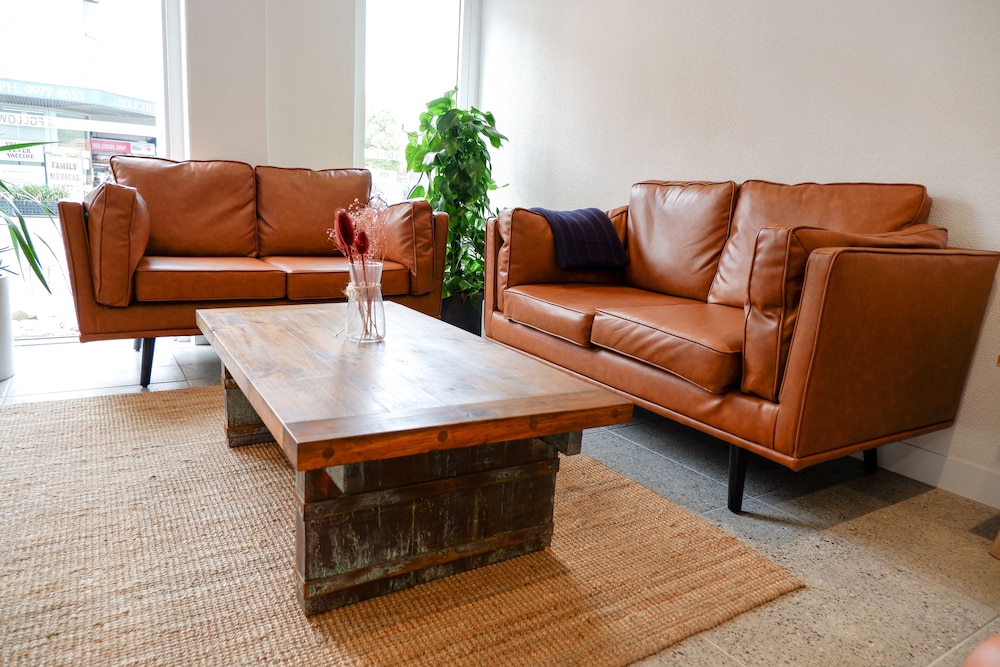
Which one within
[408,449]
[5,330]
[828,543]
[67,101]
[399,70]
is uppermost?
[399,70]

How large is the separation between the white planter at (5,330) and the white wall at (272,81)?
1.12 meters

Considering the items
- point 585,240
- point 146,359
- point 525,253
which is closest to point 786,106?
point 585,240

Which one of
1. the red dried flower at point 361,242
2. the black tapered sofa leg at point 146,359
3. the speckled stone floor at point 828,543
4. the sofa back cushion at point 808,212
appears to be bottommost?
the speckled stone floor at point 828,543

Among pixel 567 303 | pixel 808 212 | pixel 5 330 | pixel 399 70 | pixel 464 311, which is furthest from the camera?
pixel 399 70

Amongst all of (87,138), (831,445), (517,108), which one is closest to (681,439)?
(831,445)

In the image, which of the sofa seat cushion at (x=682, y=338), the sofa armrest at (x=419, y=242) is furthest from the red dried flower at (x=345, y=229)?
the sofa armrest at (x=419, y=242)

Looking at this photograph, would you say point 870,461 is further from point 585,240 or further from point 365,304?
point 365,304

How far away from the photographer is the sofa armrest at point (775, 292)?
1600mm

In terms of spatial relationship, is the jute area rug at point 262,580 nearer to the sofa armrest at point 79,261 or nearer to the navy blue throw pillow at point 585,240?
the sofa armrest at point 79,261

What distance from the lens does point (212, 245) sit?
3.08 meters

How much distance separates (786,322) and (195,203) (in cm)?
263

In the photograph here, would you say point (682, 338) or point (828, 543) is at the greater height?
point (682, 338)

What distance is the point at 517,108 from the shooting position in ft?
13.0

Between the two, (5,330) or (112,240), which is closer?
(112,240)
